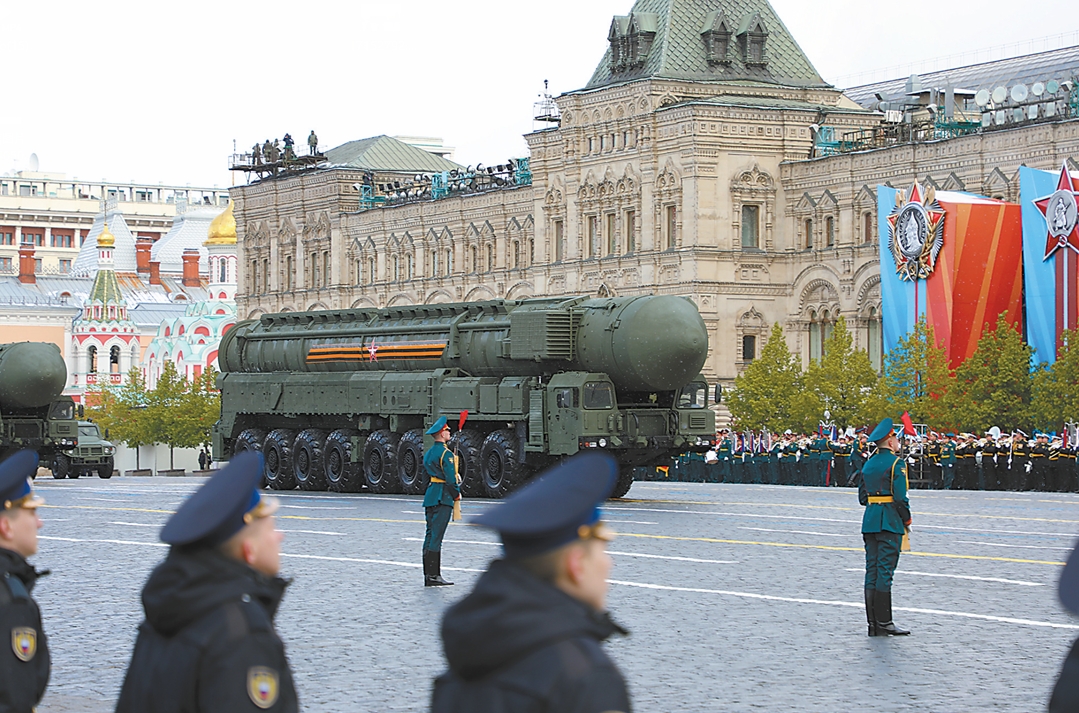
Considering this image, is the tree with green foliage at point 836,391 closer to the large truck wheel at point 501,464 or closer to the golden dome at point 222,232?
the large truck wheel at point 501,464

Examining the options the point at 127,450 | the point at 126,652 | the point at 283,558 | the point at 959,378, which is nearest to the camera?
the point at 126,652

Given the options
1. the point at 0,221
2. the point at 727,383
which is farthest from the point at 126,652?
the point at 0,221

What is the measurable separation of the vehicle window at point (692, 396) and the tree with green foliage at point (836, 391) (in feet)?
60.9

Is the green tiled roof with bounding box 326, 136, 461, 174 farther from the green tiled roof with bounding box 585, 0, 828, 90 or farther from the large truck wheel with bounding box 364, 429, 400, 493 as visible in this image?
the large truck wheel with bounding box 364, 429, 400, 493

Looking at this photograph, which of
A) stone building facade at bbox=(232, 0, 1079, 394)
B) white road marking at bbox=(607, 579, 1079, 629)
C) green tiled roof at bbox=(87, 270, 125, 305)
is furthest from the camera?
green tiled roof at bbox=(87, 270, 125, 305)

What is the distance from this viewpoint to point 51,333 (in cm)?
12131

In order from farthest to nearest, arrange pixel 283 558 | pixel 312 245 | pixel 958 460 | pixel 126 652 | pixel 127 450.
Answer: pixel 127 450 < pixel 312 245 < pixel 958 460 < pixel 283 558 < pixel 126 652

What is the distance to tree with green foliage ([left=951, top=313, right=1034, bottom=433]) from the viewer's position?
46.3m

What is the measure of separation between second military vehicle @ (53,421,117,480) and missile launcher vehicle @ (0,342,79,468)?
5.35 m

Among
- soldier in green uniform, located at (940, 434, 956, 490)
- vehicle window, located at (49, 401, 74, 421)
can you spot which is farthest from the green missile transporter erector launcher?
soldier in green uniform, located at (940, 434, 956, 490)

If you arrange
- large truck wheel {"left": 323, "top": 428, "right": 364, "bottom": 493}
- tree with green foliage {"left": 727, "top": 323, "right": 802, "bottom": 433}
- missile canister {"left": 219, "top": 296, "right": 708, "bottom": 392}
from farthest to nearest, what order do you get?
tree with green foliage {"left": 727, "top": 323, "right": 802, "bottom": 433}
large truck wheel {"left": 323, "top": 428, "right": 364, "bottom": 493}
missile canister {"left": 219, "top": 296, "right": 708, "bottom": 392}

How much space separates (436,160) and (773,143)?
2758 centimetres

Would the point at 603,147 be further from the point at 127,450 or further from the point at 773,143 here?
the point at 127,450

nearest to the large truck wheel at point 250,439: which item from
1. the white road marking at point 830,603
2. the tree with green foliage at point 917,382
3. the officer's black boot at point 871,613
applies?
the tree with green foliage at point 917,382
